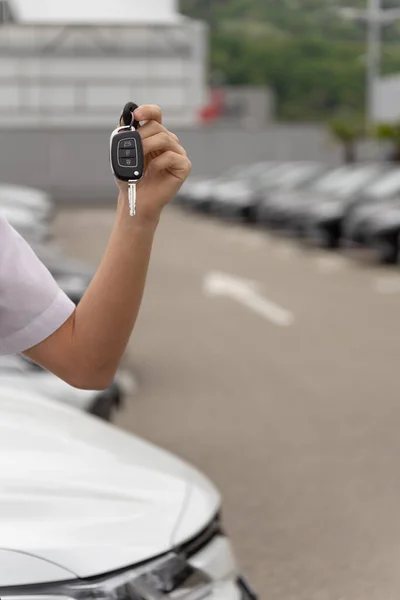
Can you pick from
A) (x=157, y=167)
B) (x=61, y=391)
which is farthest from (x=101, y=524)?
(x=61, y=391)

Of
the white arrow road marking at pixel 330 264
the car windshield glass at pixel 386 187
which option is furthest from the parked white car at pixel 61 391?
the car windshield glass at pixel 386 187

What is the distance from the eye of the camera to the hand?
244cm

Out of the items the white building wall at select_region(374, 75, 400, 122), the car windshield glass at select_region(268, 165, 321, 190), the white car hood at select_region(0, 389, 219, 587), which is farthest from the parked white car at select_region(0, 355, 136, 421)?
the white building wall at select_region(374, 75, 400, 122)

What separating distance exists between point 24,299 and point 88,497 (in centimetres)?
59

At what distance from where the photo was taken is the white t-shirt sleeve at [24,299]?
8.05 feet

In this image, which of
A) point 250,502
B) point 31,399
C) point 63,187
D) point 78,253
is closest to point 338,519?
point 250,502

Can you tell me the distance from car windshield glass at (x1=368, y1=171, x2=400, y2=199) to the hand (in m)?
19.9

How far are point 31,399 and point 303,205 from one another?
22736mm

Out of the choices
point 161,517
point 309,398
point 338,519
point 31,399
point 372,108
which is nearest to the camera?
point 161,517

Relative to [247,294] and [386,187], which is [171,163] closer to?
[247,294]

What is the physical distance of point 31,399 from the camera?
3881 millimetres

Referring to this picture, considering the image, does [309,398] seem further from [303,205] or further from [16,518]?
[303,205]

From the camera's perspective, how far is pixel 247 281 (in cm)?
1841

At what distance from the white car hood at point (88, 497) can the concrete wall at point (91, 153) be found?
1902 inches
